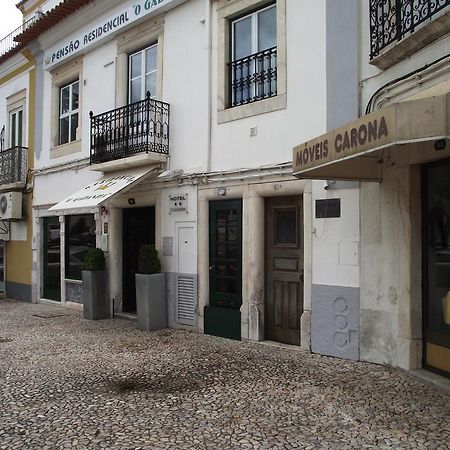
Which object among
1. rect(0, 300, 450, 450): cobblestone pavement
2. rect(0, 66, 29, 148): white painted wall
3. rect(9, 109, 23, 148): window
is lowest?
rect(0, 300, 450, 450): cobblestone pavement

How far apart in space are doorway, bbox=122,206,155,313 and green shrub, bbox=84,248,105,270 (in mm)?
428

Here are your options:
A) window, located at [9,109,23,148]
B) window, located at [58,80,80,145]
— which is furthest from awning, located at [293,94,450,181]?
window, located at [9,109,23,148]

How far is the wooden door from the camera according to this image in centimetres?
691

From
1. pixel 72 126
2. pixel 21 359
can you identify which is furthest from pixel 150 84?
pixel 21 359

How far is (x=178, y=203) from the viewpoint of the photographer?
27.4 ft

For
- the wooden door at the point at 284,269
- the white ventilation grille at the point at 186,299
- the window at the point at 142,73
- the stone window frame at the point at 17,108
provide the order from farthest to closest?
1. the stone window frame at the point at 17,108
2. the window at the point at 142,73
3. the white ventilation grille at the point at 186,299
4. the wooden door at the point at 284,269

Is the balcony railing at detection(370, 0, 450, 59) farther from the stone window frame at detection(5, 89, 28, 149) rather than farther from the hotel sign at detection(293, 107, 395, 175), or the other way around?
Answer: the stone window frame at detection(5, 89, 28, 149)

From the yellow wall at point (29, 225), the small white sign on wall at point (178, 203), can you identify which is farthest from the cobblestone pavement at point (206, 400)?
the yellow wall at point (29, 225)

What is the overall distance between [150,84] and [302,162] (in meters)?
5.08

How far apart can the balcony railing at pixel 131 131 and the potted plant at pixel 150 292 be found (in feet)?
5.94

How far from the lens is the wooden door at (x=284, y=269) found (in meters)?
6.91

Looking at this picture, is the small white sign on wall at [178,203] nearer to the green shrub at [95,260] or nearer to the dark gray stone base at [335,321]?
the green shrub at [95,260]

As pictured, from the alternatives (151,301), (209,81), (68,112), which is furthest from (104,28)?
(151,301)

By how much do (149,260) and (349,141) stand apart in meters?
4.83
